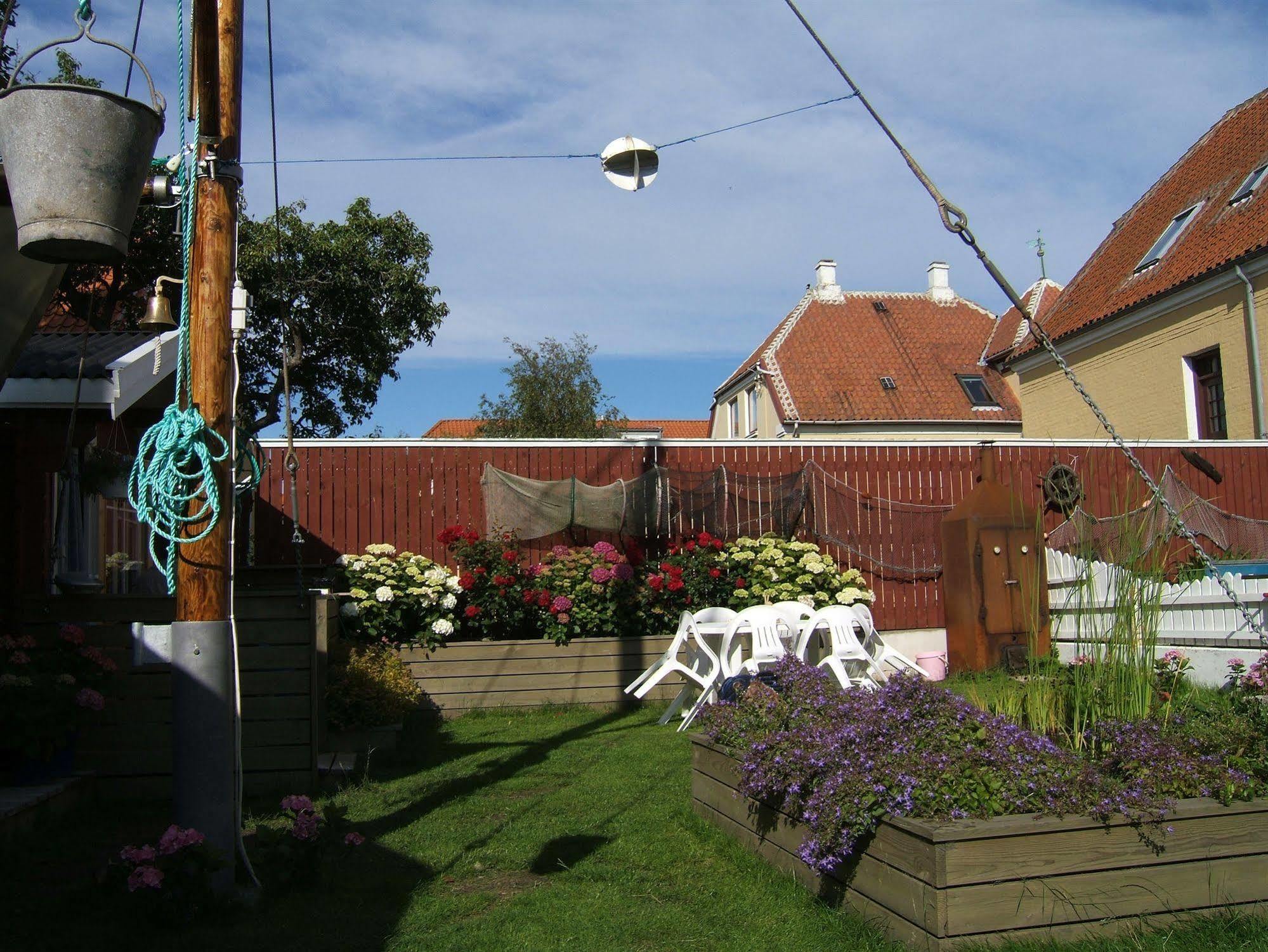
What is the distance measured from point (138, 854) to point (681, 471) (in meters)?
7.80

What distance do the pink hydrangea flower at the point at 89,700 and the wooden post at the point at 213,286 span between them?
6.36ft

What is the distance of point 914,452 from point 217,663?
9174mm

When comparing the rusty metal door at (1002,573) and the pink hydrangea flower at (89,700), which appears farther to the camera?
the rusty metal door at (1002,573)

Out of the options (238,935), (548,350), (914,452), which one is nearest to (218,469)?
(238,935)

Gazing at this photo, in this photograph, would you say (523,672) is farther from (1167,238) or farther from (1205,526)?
(1167,238)

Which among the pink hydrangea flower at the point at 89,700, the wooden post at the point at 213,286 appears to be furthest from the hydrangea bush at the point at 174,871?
the pink hydrangea flower at the point at 89,700

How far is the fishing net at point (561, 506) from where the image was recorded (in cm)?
1070

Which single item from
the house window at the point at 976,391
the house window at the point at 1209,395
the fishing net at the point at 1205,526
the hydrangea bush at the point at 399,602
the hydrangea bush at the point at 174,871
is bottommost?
the hydrangea bush at the point at 174,871

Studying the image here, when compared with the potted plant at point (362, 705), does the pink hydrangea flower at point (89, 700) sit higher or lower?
higher

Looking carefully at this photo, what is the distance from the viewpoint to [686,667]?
806 centimetres

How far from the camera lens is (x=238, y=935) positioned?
12.5ft

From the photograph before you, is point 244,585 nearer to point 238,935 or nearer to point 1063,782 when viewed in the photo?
point 238,935

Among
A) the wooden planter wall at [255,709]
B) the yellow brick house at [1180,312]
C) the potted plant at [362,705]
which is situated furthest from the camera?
the yellow brick house at [1180,312]

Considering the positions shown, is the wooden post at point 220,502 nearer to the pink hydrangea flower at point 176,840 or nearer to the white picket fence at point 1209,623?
the pink hydrangea flower at point 176,840
